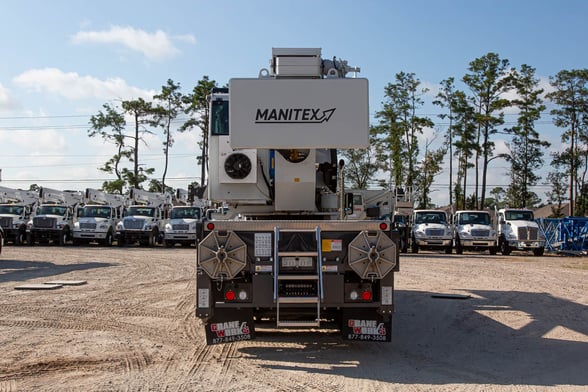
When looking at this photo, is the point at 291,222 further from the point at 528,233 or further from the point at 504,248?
the point at 504,248

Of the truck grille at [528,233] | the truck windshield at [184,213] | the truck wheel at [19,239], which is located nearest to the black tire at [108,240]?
the truck windshield at [184,213]

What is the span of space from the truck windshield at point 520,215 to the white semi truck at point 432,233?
9.96ft

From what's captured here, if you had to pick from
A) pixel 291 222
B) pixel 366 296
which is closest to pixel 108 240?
pixel 291 222

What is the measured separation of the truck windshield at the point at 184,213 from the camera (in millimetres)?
→ 32781

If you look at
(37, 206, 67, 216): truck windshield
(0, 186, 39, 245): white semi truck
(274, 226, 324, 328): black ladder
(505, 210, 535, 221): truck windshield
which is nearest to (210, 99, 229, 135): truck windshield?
(274, 226, 324, 328): black ladder

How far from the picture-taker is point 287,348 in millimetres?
8227

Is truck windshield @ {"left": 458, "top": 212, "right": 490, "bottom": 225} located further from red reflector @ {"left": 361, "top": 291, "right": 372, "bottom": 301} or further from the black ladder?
the black ladder

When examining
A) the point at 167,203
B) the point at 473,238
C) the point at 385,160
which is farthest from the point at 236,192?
the point at 385,160

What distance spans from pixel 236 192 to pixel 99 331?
9.40 feet

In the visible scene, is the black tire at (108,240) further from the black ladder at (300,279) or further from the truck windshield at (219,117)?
the black ladder at (300,279)

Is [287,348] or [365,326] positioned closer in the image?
[365,326]

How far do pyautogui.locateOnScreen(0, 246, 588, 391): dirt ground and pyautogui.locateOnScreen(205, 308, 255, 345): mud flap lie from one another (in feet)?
0.94

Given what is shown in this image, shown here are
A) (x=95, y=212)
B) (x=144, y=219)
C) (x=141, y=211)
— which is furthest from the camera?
(x=141, y=211)

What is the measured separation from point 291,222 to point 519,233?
24.7m
